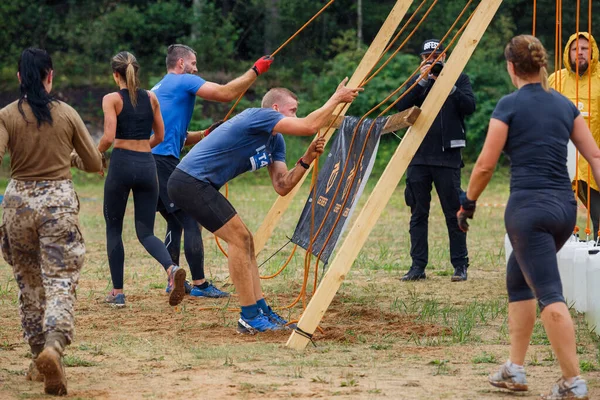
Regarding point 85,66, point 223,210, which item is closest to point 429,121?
point 223,210

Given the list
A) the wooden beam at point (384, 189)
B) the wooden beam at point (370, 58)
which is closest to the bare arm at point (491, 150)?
the wooden beam at point (384, 189)

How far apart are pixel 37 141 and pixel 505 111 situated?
2.31 metres

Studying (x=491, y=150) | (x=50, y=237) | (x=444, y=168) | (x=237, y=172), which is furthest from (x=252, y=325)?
(x=444, y=168)

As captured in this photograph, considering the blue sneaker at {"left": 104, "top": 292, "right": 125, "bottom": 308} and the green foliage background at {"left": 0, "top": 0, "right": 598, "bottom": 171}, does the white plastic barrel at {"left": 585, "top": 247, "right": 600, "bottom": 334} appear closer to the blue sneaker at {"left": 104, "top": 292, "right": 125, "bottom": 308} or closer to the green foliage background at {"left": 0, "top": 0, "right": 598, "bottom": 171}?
the blue sneaker at {"left": 104, "top": 292, "right": 125, "bottom": 308}

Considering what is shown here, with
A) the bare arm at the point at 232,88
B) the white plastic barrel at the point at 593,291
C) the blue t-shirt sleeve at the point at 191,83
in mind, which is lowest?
the white plastic barrel at the point at 593,291

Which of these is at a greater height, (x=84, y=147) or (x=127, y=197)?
(x=84, y=147)

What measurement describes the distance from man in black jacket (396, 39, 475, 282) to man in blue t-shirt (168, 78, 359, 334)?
256cm

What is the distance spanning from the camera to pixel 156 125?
7.46 metres

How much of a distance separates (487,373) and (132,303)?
3.44 meters

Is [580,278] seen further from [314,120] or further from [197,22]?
[197,22]

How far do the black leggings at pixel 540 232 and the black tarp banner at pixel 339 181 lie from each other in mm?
2028

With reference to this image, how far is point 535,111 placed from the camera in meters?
4.66

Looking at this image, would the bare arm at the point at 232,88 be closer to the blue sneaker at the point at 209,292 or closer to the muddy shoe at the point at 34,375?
the blue sneaker at the point at 209,292

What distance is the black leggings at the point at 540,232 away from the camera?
4.59 m
